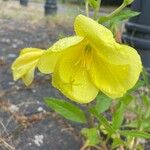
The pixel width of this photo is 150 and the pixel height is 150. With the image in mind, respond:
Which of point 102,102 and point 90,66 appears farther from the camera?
point 102,102

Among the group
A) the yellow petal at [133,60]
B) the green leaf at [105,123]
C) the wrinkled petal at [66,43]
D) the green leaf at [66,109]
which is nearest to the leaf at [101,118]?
the green leaf at [105,123]

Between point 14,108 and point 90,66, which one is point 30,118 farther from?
point 90,66

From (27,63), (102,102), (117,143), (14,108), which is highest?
(27,63)

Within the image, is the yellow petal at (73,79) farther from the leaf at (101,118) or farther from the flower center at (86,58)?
the leaf at (101,118)

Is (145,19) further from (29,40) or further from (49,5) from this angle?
(49,5)

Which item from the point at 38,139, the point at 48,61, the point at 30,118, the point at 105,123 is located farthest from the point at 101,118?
the point at 30,118

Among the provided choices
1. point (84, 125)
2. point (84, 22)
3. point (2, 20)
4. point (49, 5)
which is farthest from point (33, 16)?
point (84, 22)
